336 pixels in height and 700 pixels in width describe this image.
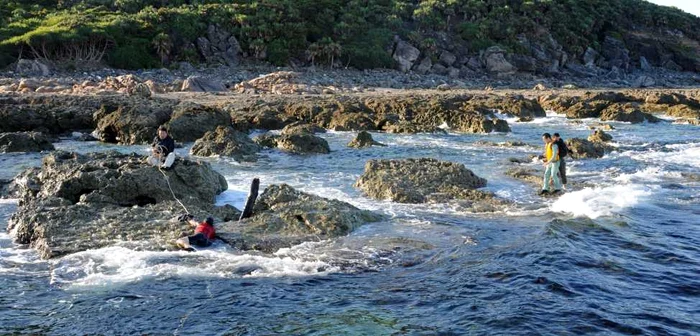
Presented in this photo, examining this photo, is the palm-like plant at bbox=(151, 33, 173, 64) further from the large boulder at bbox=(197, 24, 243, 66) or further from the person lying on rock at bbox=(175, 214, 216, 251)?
the person lying on rock at bbox=(175, 214, 216, 251)

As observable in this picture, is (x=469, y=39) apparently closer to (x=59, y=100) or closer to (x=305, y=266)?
(x=59, y=100)

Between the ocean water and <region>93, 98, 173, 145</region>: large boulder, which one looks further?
<region>93, 98, 173, 145</region>: large boulder

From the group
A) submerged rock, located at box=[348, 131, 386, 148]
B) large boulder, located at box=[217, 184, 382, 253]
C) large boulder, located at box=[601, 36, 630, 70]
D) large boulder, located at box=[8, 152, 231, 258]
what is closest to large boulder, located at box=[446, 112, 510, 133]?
submerged rock, located at box=[348, 131, 386, 148]

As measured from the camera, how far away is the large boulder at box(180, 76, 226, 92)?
152 ft

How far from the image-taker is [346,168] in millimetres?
22438

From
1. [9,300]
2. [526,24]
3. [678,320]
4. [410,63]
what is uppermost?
[526,24]

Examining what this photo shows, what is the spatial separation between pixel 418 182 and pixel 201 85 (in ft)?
109

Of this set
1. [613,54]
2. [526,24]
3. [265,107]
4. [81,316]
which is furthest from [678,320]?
[613,54]

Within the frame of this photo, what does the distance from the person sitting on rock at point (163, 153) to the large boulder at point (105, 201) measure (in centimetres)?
18

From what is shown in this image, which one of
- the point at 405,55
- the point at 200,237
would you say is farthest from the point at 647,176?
the point at 405,55

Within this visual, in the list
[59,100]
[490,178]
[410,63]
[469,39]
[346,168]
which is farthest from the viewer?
[469,39]

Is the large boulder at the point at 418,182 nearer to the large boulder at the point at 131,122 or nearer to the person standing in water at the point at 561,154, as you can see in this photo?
the person standing in water at the point at 561,154

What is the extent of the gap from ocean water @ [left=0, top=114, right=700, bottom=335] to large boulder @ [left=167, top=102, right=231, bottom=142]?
13011 millimetres

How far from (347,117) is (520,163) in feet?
43.2
